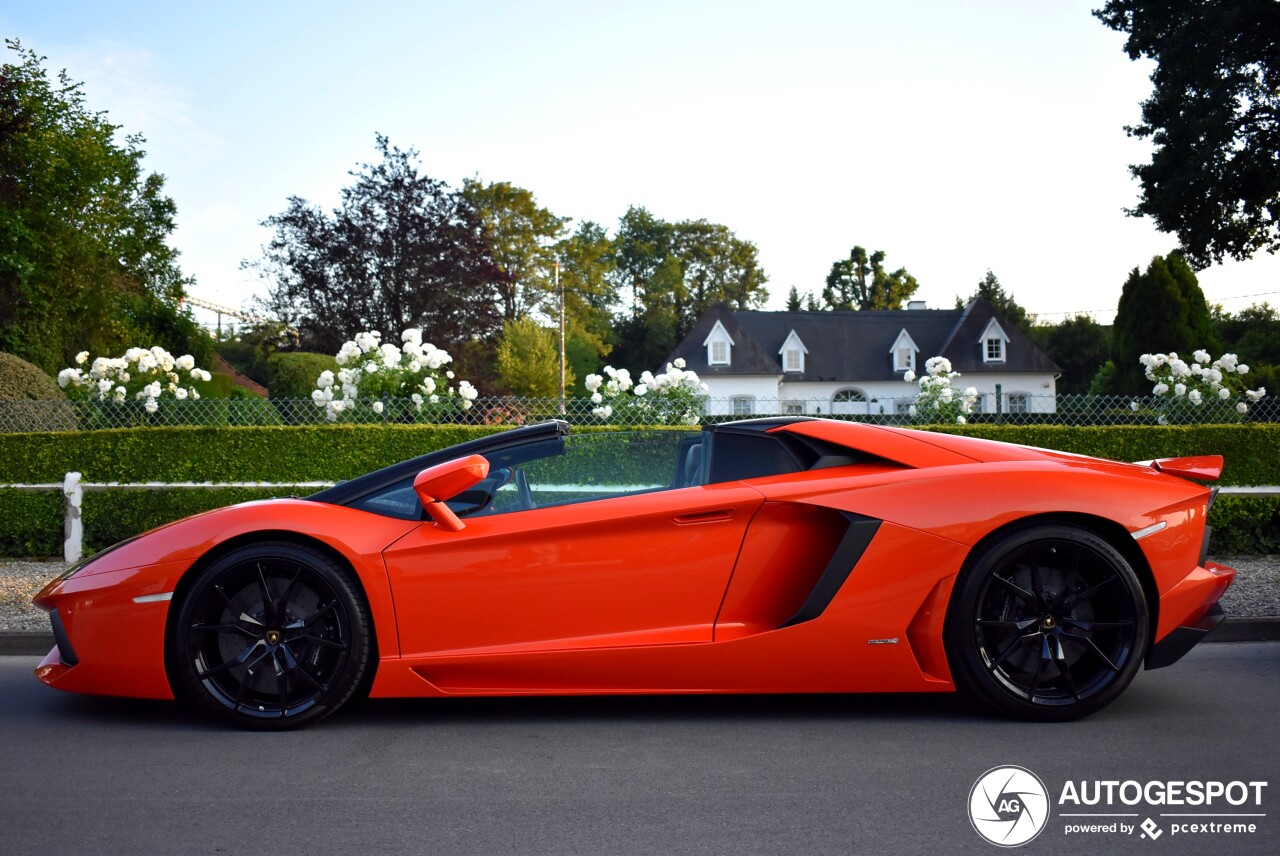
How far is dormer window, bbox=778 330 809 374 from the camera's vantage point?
56.5 m

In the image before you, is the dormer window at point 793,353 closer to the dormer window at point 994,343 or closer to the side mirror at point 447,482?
the dormer window at point 994,343

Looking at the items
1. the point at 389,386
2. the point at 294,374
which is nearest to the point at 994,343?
the point at 294,374

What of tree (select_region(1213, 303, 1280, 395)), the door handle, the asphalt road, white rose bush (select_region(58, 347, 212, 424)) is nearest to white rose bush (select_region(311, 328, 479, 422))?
white rose bush (select_region(58, 347, 212, 424))

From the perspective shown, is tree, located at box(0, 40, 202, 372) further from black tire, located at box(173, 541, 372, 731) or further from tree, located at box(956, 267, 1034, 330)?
tree, located at box(956, 267, 1034, 330)

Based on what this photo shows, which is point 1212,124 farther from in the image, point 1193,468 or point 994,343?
point 994,343

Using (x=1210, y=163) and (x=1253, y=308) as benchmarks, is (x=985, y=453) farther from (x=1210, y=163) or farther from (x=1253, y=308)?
(x=1253, y=308)

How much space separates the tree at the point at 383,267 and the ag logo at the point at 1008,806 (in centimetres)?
3392

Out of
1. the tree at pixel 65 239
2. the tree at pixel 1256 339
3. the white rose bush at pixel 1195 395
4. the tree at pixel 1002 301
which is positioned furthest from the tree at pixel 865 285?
the white rose bush at pixel 1195 395

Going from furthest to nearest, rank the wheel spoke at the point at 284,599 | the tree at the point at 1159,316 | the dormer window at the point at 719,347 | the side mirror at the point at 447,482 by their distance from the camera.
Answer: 1. the dormer window at the point at 719,347
2. the tree at the point at 1159,316
3. the wheel spoke at the point at 284,599
4. the side mirror at the point at 447,482

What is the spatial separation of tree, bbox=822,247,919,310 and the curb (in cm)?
7776

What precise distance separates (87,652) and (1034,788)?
343cm

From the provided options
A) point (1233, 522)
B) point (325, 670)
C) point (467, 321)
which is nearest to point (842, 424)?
point (325, 670)

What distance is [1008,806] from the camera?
3217 millimetres

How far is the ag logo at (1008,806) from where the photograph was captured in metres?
3.03
